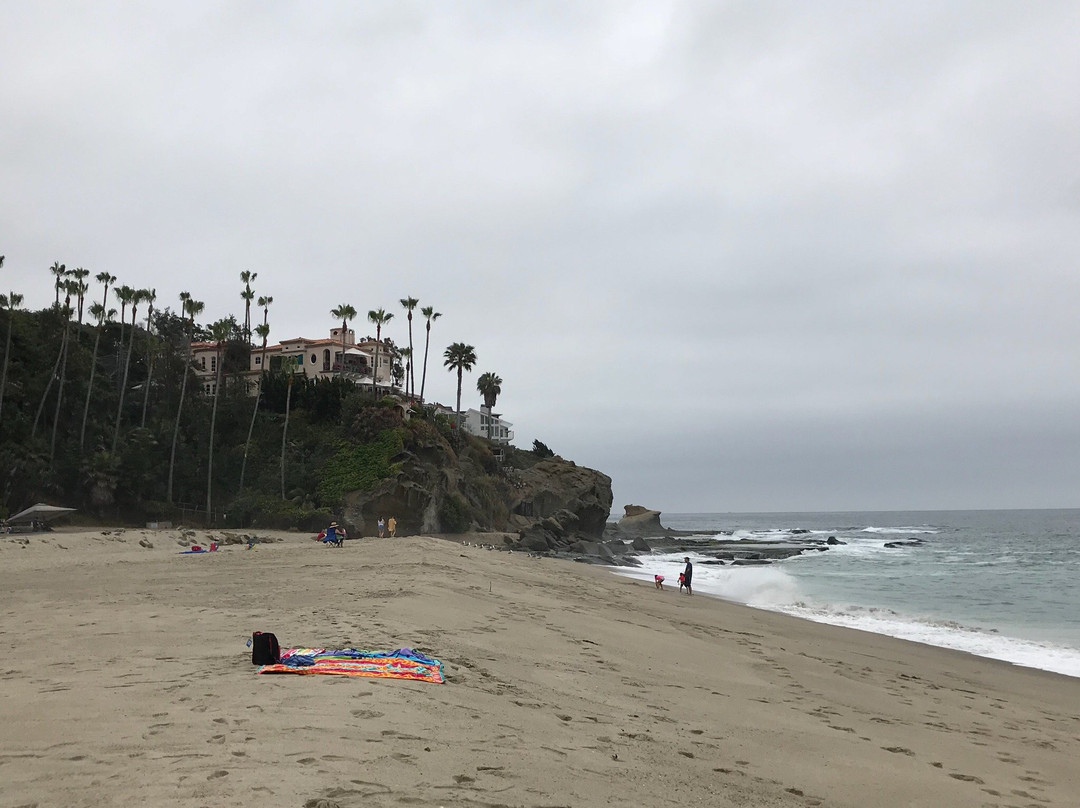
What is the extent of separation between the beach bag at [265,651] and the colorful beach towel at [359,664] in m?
0.08

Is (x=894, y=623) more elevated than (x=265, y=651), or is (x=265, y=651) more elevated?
(x=265, y=651)

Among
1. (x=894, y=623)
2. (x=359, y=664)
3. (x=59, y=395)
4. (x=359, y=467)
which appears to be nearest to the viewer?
(x=359, y=664)

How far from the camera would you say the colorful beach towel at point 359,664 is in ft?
23.1

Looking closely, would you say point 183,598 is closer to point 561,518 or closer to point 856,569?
point 856,569

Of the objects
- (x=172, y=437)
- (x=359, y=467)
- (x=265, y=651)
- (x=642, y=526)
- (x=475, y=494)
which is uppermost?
(x=172, y=437)

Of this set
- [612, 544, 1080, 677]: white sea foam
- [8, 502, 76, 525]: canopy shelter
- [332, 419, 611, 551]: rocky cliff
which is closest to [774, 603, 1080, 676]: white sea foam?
[612, 544, 1080, 677]: white sea foam

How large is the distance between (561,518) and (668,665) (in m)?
52.4

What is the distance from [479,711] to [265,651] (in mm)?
2364

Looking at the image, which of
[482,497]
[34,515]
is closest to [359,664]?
[34,515]

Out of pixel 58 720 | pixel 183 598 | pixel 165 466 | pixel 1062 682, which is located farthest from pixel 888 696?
pixel 165 466

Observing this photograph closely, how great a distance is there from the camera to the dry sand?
469 centimetres

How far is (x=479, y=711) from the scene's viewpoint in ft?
21.4

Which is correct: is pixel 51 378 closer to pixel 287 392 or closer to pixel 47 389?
pixel 47 389

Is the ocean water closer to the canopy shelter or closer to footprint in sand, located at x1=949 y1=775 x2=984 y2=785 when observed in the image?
footprint in sand, located at x1=949 y1=775 x2=984 y2=785
